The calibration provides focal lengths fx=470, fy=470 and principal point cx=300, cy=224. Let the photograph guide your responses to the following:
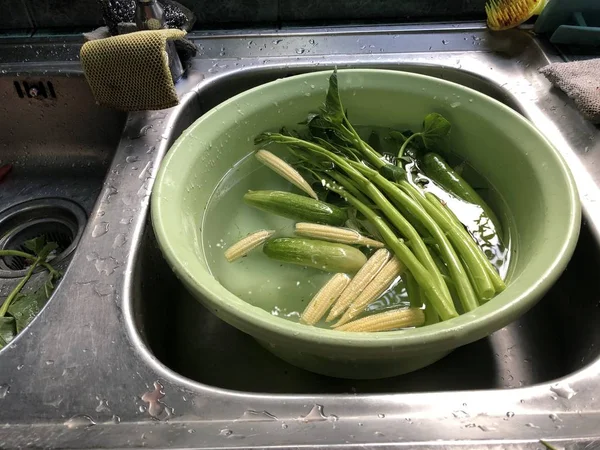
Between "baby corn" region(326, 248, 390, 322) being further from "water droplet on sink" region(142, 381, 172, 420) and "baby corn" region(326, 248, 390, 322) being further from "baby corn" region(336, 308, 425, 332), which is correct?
"water droplet on sink" region(142, 381, 172, 420)

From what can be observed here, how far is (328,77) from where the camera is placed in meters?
0.88

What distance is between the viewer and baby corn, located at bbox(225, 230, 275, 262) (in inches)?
29.6

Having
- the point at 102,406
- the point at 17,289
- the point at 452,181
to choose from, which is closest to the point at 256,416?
the point at 102,406

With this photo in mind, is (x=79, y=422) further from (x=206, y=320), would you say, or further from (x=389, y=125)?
(x=389, y=125)

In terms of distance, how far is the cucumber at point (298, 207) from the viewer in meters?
0.78

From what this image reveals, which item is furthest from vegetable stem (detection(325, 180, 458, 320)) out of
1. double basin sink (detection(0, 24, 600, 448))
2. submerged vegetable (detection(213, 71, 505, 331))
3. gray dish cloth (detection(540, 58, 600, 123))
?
gray dish cloth (detection(540, 58, 600, 123))

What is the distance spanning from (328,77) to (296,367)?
0.52 metres

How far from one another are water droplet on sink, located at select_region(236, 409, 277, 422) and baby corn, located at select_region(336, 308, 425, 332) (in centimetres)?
15

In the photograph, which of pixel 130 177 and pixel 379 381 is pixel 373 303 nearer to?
pixel 379 381

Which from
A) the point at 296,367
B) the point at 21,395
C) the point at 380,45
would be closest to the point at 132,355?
the point at 21,395

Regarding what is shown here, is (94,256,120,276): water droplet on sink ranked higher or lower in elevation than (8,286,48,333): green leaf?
higher

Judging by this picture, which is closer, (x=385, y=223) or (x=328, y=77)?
(x=385, y=223)

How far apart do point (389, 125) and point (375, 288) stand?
370mm

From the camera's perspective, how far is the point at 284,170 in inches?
33.4
